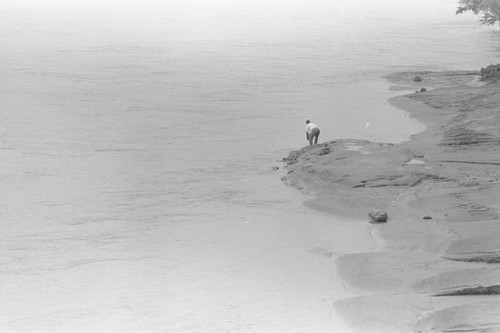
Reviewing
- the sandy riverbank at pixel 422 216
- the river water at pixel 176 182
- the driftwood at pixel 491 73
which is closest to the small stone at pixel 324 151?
the sandy riverbank at pixel 422 216

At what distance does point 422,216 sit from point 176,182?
25.0 ft

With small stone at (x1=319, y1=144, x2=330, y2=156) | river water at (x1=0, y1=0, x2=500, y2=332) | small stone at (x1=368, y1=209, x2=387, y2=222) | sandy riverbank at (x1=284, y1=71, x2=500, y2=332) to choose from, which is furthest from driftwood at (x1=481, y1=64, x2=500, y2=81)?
small stone at (x1=368, y1=209, x2=387, y2=222)

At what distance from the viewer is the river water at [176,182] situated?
16.9m

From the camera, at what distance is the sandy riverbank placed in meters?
15.9

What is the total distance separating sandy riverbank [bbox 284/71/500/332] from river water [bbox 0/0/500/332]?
0.62 m

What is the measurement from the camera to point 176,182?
2623 cm

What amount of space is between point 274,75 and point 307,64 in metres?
6.07

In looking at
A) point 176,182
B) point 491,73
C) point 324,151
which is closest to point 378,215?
point 324,151

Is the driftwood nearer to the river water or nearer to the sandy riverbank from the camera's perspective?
the river water

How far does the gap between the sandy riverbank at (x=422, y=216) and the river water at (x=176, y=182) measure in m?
0.62

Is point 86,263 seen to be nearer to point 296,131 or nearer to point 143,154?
point 143,154

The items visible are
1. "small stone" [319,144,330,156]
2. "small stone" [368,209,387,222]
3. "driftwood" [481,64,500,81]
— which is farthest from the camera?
"driftwood" [481,64,500,81]

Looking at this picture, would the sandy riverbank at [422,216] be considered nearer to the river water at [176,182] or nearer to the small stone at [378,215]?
the small stone at [378,215]

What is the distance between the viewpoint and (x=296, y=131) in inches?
1340
